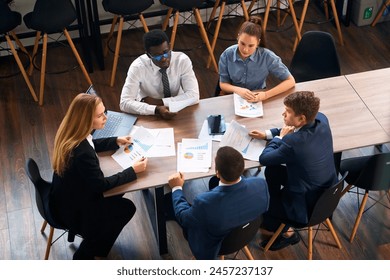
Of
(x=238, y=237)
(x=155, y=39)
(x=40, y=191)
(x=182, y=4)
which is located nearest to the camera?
(x=238, y=237)

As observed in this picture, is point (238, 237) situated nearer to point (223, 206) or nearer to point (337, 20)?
point (223, 206)

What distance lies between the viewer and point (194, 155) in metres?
3.79

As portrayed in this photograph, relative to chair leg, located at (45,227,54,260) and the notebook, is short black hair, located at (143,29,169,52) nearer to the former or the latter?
the notebook

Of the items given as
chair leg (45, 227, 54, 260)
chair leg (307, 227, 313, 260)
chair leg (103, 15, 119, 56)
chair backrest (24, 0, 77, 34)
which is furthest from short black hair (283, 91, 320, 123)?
chair leg (103, 15, 119, 56)

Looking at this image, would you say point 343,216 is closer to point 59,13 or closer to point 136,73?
point 136,73

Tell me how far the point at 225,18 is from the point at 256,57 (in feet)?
7.20

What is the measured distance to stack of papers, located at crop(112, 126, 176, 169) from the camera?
3.78 meters

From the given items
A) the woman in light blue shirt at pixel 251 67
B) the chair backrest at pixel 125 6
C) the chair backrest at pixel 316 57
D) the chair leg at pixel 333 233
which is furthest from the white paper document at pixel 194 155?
the chair backrest at pixel 125 6

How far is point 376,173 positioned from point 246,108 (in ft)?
2.96

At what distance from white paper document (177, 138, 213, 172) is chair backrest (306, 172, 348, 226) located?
26.0 inches

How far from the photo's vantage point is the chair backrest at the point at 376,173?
3715 millimetres

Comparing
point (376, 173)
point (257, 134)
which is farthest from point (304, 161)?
point (376, 173)

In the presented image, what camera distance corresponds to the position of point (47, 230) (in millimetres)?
4312

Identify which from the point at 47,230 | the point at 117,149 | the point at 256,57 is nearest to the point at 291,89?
the point at 256,57
